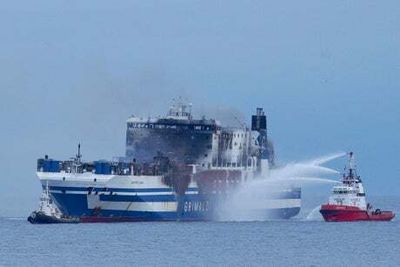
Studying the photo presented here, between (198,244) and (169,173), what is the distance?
22.1 meters

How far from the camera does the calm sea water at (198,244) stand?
98.4 metres

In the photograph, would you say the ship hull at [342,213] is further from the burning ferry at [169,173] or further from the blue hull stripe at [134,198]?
the blue hull stripe at [134,198]

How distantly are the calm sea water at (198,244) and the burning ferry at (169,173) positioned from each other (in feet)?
5.75

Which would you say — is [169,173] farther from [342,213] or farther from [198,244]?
[198,244]

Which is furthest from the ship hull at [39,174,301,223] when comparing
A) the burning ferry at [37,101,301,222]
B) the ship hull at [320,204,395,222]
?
the ship hull at [320,204,395,222]

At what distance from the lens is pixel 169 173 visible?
433ft

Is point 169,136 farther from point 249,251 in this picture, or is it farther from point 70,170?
point 249,251

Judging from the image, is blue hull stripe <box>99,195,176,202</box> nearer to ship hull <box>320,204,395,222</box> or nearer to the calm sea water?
the calm sea water

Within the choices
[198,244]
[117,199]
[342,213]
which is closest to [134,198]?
[117,199]

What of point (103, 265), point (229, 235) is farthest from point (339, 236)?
point (103, 265)

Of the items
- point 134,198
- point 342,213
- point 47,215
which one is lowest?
point 47,215

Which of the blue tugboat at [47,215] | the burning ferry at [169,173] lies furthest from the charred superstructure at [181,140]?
the blue tugboat at [47,215]

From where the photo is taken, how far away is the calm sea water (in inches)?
3873

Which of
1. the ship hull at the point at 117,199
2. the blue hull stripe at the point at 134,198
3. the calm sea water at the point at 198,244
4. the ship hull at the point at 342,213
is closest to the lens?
the calm sea water at the point at 198,244
